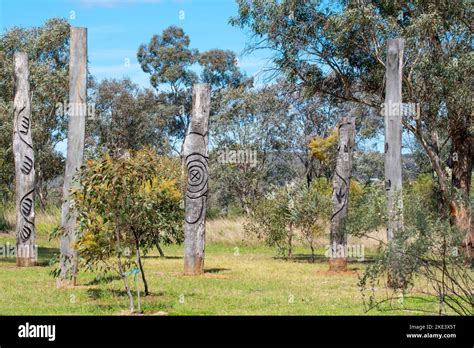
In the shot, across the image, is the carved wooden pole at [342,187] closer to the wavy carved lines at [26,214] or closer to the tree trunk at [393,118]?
the tree trunk at [393,118]

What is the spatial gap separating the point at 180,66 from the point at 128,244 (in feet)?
125

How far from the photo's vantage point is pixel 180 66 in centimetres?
4819

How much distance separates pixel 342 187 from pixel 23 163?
25.1 feet

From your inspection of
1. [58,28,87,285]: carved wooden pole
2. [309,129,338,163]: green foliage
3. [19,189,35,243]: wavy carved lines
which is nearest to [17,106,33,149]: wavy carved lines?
[19,189,35,243]: wavy carved lines

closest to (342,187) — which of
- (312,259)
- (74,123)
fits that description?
Result: (312,259)

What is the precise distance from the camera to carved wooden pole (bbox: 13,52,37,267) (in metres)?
18.3

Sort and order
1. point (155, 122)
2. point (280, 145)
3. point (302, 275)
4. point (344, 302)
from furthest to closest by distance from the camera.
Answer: point (155, 122)
point (280, 145)
point (302, 275)
point (344, 302)

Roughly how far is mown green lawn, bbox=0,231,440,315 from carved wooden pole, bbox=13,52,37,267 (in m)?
0.52

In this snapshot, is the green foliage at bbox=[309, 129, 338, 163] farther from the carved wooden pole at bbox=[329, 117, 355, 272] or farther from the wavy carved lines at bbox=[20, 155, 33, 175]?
the wavy carved lines at bbox=[20, 155, 33, 175]

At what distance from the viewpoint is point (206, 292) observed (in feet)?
44.1

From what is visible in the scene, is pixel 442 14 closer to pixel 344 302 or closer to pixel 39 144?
pixel 344 302

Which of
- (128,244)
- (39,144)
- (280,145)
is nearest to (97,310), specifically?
(128,244)

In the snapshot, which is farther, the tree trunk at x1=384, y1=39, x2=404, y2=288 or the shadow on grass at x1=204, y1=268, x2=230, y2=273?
the shadow on grass at x1=204, y1=268, x2=230, y2=273

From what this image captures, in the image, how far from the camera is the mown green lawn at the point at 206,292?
1119 cm
